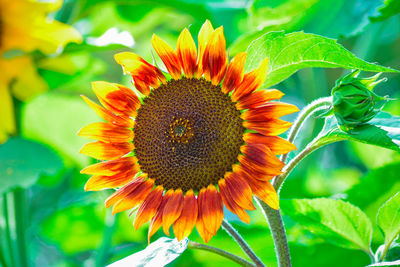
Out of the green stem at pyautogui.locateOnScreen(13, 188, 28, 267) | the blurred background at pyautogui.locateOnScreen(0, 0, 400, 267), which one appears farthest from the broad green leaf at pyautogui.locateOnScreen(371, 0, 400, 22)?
the green stem at pyautogui.locateOnScreen(13, 188, 28, 267)

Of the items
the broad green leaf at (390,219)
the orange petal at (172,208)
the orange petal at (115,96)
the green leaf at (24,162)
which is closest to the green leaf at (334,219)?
the broad green leaf at (390,219)

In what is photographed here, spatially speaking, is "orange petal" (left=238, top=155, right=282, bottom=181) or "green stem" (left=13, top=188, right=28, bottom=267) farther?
"green stem" (left=13, top=188, right=28, bottom=267)

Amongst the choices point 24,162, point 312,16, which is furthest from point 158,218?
point 312,16

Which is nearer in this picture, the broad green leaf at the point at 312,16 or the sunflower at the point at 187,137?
the sunflower at the point at 187,137

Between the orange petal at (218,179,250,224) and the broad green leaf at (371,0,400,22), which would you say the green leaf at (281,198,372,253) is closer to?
the orange petal at (218,179,250,224)

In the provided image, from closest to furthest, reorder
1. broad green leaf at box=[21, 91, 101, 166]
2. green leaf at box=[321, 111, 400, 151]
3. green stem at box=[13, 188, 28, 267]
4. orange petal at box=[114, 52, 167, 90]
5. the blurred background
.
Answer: green leaf at box=[321, 111, 400, 151] → orange petal at box=[114, 52, 167, 90] → the blurred background → green stem at box=[13, 188, 28, 267] → broad green leaf at box=[21, 91, 101, 166]

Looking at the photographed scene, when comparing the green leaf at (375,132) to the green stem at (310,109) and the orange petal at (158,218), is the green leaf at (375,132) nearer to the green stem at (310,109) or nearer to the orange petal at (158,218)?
the green stem at (310,109)

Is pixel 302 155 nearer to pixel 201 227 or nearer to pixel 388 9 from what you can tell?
pixel 201 227
